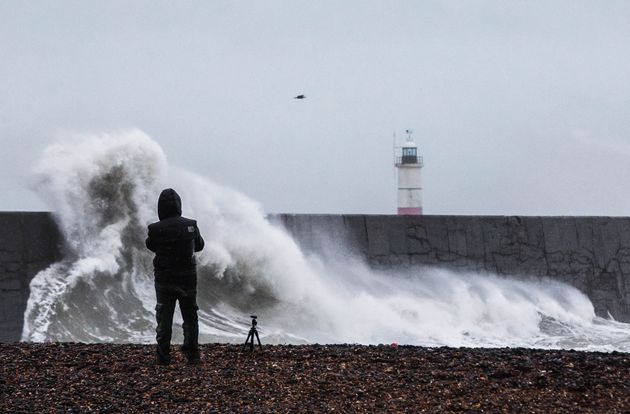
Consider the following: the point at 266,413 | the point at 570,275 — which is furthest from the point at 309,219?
the point at 266,413

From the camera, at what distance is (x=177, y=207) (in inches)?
362

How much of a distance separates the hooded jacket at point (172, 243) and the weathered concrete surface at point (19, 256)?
3.95m

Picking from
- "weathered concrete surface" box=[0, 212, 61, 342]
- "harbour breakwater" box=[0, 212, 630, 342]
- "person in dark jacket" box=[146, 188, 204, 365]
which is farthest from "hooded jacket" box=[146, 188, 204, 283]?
"harbour breakwater" box=[0, 212, 630, 342]

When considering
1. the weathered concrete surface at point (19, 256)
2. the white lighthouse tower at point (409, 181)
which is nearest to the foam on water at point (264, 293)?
the weathered concrete surface at point (19, 256)

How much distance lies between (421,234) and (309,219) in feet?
5.00

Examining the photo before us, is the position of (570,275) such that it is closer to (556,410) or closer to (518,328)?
(518,328)

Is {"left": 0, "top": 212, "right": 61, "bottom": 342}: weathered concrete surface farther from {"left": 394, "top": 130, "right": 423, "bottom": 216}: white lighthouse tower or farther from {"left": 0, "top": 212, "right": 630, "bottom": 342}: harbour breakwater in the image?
{"left": 394, "top": 130, "right": 423, "bottom": 216}: white lighthouse tower

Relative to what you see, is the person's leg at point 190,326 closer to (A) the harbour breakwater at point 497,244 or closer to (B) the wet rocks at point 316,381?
(B) the wet rocks at point 316,381

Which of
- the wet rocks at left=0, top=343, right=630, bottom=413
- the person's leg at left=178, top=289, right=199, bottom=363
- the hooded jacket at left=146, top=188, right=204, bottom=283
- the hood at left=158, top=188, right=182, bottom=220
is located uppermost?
the hood at left=158, top=188, right=182, bottom=220

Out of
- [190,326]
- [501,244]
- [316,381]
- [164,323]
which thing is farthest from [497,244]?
[316,381]

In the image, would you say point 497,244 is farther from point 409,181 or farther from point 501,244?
point 409,181

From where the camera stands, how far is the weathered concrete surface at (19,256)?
41.3 feet

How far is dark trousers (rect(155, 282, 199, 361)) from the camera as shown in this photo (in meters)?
9.00

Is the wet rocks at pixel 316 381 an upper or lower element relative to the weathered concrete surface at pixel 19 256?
lower
